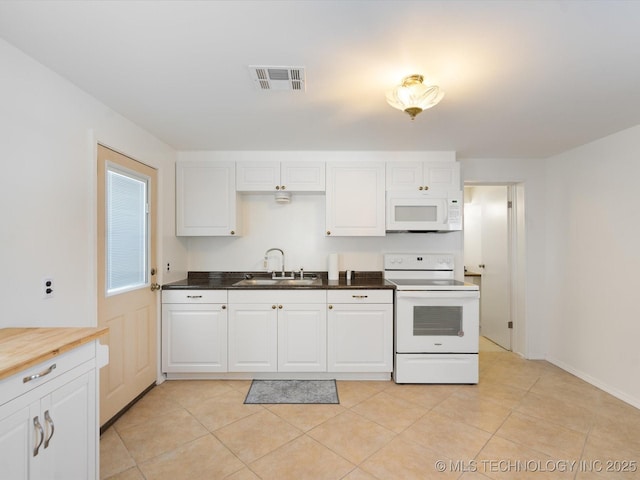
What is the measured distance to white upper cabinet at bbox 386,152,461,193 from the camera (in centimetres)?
298

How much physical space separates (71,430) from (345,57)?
2098 mm

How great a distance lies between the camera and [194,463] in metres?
1.72

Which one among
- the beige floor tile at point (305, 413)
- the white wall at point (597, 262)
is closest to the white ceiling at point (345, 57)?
the white wall at point (597, 262)

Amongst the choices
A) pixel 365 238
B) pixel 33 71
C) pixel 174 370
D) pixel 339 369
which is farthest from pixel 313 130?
pixel 174 370

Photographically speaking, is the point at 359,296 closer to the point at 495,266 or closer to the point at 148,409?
the point at 148,409

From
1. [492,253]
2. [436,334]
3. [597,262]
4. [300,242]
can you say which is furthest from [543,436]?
[300,242]

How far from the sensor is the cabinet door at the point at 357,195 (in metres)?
2.97

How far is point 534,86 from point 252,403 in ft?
9.78

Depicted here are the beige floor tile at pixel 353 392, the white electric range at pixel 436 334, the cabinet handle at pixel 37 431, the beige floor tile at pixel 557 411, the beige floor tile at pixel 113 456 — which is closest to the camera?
the cabinet handle at pixel 37 431

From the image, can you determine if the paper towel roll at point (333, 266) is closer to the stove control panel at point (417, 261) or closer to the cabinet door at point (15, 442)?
the stove control panel at point (417, 261)

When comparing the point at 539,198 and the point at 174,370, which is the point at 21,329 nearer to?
the point at 174,370

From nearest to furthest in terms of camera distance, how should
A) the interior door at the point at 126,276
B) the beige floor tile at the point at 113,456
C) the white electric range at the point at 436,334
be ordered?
the beige floor tile at the point at 113,456 → the interior door at the point at 126,276 → the white electric range at the point at 436,334

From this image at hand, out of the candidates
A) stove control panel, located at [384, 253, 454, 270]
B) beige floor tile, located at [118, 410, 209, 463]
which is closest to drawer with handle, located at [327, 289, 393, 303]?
stove control panel, located at [384, 253, 454, 270]

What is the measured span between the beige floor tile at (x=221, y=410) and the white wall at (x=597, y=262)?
3045mm
